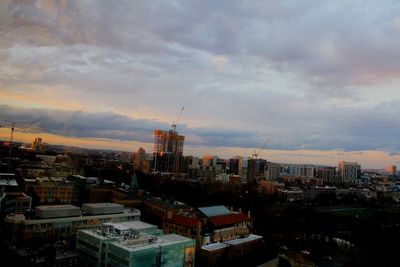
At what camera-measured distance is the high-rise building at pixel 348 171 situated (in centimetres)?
4657

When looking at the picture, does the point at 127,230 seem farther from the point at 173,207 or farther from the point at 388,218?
the point at 388,218

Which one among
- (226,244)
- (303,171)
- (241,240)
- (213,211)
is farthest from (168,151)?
(226,244)

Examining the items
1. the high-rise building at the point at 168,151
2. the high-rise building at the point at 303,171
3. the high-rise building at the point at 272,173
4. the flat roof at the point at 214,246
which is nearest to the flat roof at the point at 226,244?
the flat roof at the point at 214,246

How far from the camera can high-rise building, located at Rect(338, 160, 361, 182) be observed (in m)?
46.6

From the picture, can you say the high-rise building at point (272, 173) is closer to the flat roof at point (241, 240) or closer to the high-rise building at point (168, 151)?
the high-rise building at point (168, 151)

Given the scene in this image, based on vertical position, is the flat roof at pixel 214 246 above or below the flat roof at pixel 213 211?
below

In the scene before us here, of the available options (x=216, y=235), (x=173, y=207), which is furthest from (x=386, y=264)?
(x=173, y=207)

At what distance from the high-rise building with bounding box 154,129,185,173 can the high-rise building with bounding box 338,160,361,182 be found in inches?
877

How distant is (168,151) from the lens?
39.2 m

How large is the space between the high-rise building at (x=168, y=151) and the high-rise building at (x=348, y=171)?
73.1 feet

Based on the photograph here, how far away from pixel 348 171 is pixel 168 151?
25.3 m

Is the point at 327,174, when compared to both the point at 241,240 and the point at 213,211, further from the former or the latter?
the point at 241,240

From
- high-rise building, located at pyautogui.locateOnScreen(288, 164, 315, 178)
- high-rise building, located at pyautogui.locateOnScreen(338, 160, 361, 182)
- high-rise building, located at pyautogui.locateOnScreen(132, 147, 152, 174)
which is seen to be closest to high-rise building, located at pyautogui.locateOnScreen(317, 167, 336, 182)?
high-rise building, located at pyautogui.locateOnScreen(338, 160, 361, 182)

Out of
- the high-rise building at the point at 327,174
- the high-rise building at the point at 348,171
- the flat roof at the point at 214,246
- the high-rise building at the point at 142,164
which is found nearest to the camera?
the flat roof at the point at 214,246
